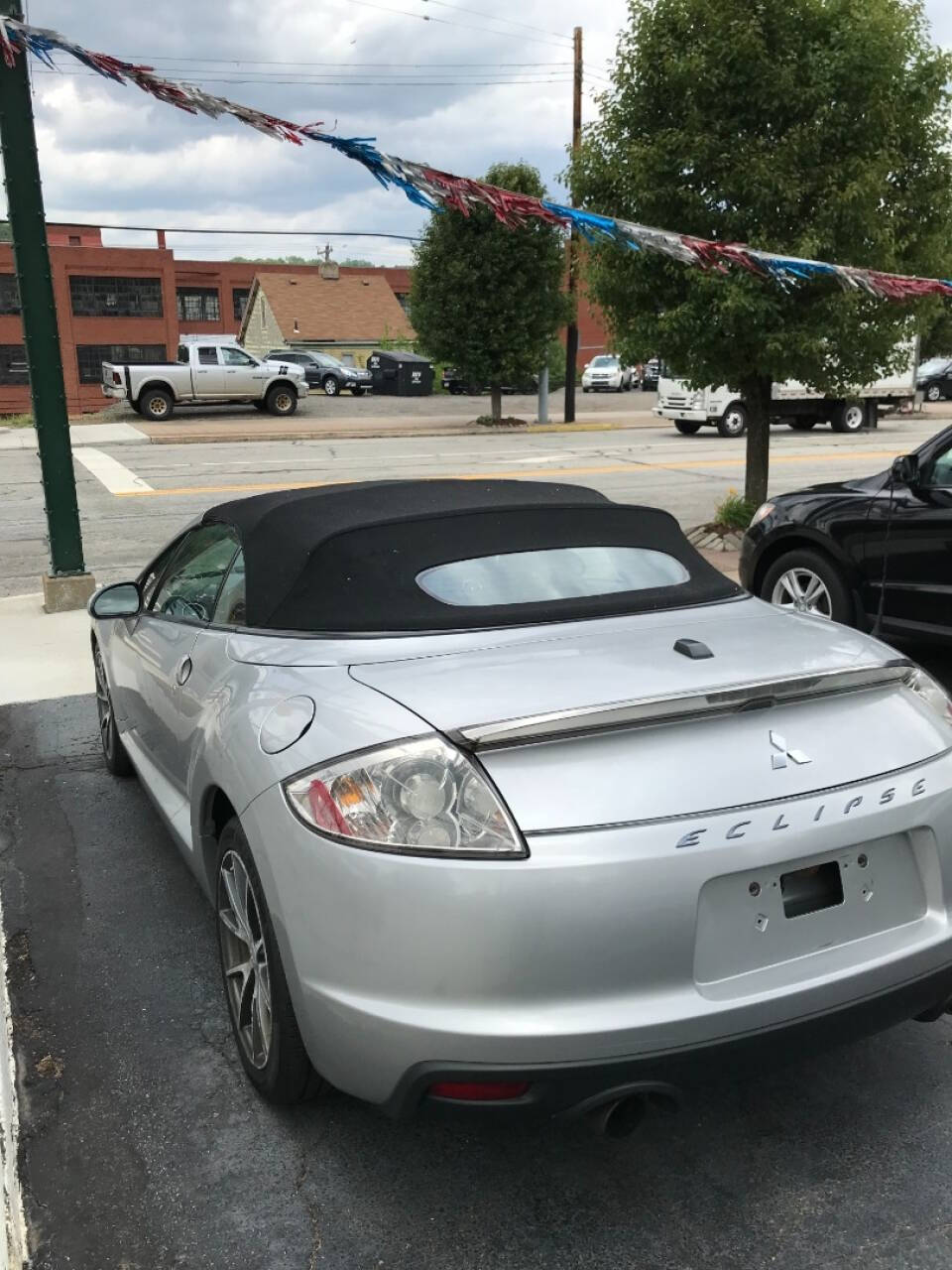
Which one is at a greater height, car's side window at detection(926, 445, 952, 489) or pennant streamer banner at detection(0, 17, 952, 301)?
pennant streamer banner at detection(0, 17, 952, 301)

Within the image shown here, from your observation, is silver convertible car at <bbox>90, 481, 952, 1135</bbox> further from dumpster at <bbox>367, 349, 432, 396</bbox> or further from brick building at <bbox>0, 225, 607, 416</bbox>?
brick building at <bbox>0, 225, 607, 416</bbox>

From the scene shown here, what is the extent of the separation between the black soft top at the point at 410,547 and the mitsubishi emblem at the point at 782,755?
785 mm

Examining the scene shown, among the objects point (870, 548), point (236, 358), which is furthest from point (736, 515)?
point (236, 358)

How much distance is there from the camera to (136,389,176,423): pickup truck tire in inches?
1222

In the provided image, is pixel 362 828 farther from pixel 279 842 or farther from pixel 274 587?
pixel 274 587

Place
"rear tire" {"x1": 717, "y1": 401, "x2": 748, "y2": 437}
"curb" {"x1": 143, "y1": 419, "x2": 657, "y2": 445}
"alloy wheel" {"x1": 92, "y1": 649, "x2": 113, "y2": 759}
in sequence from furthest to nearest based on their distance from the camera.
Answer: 1. "curb" {"x1": 143, "y1": 419, "x2": 657, "y2": 445}
2. "rear tire" {"x1": 717, "y1": 401, "x2": 748, "y2": 437}
3. "alloy wheel" {"x1": 92, "y1": 649, "x2": 113, "y2": 759}

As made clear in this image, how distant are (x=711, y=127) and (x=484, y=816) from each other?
27.4ft

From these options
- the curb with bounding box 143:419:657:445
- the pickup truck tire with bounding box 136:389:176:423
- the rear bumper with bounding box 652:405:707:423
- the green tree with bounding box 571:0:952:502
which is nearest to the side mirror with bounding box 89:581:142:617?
the green tree with bounding box 571:0:952:502

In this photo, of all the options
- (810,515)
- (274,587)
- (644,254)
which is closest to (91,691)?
(274,587)

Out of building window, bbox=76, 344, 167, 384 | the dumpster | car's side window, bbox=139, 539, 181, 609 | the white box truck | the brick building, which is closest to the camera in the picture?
car's side window, bbox=139, 539, 181, 609

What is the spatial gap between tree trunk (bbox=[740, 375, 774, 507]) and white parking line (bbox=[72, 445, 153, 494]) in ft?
30.6

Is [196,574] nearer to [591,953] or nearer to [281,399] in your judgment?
[591,953]

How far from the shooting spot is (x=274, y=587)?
126 inches

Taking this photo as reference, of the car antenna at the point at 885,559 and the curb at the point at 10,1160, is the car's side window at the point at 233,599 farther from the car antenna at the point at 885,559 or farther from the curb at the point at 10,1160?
the car antenna at the point at 885,559
